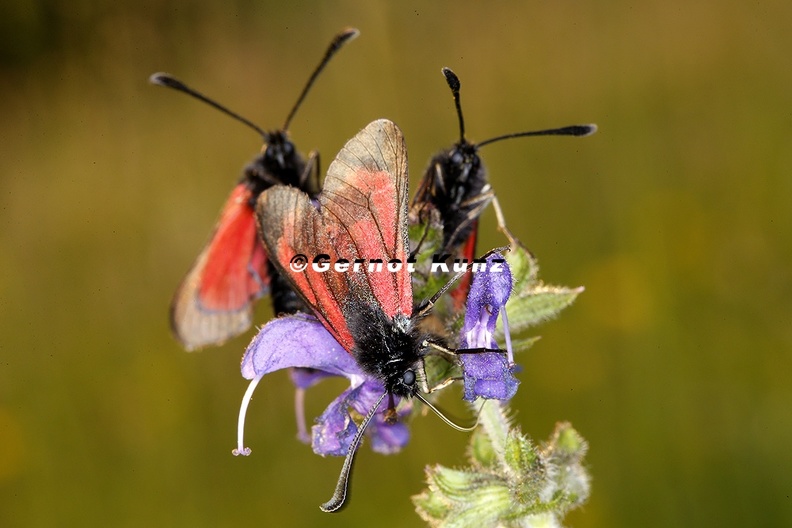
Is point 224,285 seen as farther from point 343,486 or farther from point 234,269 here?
point 343,486

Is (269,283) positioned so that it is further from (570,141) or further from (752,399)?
(570,141)

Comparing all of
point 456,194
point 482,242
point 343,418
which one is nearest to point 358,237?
point 343,418

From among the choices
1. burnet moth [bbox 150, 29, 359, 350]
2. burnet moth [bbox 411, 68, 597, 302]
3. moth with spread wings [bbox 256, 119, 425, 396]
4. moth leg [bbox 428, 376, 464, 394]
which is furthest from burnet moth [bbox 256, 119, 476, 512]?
burnet moth [bbox 150, 29, 359, 350]

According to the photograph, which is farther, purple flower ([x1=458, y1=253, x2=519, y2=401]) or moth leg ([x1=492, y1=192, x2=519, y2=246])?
moth leg ([x1=492, y1=192, x2=519, y2=246])

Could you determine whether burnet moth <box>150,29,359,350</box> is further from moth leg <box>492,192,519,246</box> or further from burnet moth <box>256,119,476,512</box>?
burnet moth <box>256,119,476,512</box>

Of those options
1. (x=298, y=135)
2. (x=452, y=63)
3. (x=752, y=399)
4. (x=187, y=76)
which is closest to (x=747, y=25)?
(x=452, y=63)

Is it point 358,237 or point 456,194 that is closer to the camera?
point 358,237
